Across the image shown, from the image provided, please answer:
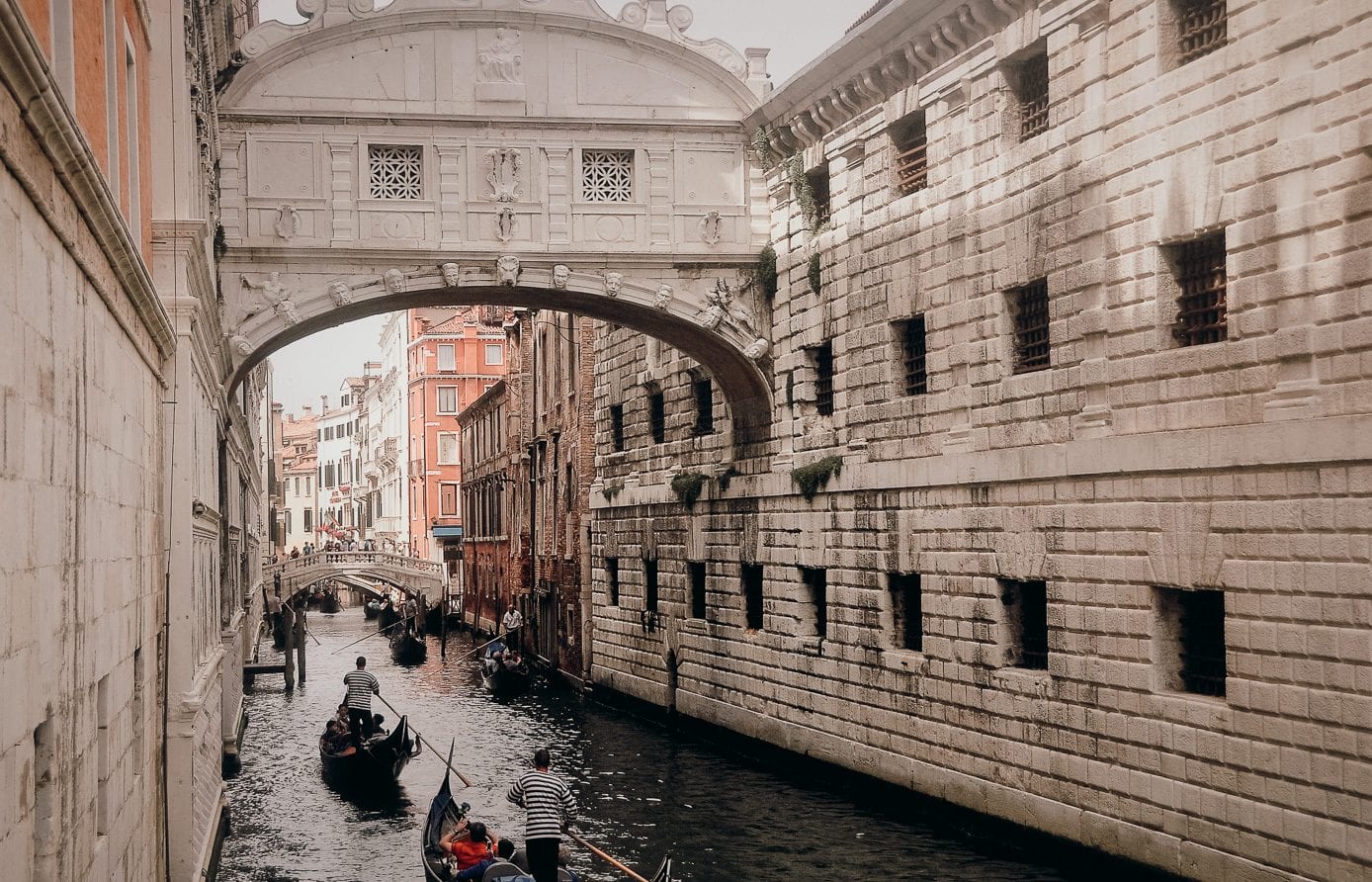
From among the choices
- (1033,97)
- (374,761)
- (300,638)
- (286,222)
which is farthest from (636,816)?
(300,638)

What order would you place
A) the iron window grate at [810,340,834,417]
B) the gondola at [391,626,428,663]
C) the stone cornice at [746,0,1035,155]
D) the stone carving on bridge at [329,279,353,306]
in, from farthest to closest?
the gondola at [391,626,428,663] < the iron window grate at [810,340,834,417] < the stone carving on bridge at [329,279,353,306] < the stone cornice at [746,0,1035,155]

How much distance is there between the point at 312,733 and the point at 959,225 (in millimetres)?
14652

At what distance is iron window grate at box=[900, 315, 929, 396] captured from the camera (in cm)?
1616

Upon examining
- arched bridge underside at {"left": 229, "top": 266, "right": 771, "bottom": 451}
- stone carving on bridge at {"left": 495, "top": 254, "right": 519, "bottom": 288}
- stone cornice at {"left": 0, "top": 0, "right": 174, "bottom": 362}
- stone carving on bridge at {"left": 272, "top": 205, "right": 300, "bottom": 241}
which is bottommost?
stone cornice at {"left": 0, "top": 0, "right": 174, "bottom": 362}

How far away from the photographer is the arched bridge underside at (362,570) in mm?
52219

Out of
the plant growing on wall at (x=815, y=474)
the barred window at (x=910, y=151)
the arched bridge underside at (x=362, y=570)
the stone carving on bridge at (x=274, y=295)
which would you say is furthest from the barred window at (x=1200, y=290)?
the arched bridge underside at (x=362, y=570)

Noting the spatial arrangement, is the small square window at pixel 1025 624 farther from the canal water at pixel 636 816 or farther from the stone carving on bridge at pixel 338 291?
the stone carving on bridge at pixel 338 291

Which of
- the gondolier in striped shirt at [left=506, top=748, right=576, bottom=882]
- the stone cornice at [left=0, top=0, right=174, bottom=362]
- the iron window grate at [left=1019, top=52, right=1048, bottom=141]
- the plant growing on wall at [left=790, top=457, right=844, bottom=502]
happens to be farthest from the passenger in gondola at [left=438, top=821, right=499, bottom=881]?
the iron window grate at [left=1019, top=52, right=1048, bottom=141]

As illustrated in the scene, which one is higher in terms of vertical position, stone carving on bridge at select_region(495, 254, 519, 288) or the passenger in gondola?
stone carving on bridge at select_region(495, 254, 519, 288)

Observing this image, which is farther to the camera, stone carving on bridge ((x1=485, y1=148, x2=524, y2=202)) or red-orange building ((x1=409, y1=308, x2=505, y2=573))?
red-orange building ((x1=409, y1=308, x2=505, y2=573))

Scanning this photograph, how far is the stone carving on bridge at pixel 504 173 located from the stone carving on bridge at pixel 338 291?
2047 mm

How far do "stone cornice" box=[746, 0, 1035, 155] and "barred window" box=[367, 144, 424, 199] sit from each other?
4.22 metres

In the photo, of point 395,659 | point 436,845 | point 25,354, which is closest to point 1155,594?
point 436,845

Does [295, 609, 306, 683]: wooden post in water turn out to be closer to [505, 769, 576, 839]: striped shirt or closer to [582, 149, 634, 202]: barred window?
[582, 149, 634, 202]: barred window
